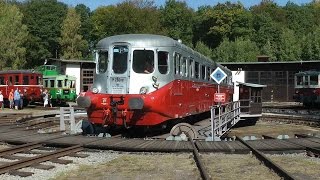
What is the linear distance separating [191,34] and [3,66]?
43.4m

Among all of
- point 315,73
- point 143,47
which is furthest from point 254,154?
point 315,73

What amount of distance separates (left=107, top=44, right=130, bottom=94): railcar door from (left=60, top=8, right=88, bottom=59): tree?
202ft

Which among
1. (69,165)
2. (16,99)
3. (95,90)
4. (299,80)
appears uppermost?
(299,80)

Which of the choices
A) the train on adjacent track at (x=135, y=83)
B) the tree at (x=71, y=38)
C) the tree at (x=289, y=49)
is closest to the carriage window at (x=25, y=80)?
the train on adjacent track at (x=135, y=83)

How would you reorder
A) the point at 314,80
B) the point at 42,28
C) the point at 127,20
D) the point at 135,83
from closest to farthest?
the point at 135,83 < the point at 314,80 < the point at 127,20 < the point at 42,28

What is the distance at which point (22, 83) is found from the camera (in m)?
38.6

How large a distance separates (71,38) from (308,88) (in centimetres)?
4631

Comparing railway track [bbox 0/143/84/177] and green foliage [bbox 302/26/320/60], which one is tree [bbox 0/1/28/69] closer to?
green foliage [bbox 302/26/320/60]

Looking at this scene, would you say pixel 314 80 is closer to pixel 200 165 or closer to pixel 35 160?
pixel 200 165

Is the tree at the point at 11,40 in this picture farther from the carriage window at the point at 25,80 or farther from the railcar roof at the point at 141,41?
the railcar roof at the point at 141,41

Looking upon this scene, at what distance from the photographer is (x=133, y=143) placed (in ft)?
43.2

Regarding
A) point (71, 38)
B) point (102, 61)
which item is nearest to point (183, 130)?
point (102, 61)

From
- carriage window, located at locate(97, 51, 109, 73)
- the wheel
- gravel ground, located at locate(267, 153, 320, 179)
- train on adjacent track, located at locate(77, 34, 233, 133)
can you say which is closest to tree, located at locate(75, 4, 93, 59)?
carriage window, located at locate(97, 51, 109, 73)

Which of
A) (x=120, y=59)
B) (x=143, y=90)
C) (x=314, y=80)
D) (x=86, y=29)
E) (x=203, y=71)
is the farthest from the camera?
(x=86, y=29)
